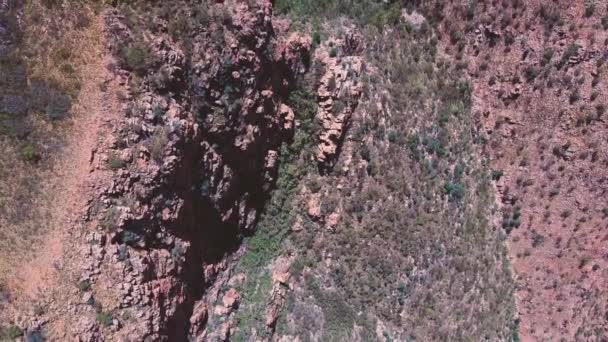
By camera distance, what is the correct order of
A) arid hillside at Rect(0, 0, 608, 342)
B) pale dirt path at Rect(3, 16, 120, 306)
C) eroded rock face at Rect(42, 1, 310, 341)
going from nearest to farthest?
pale dirt path at Rect(3, 16, 120, 306) < eroded rock face at Rect(42, 1, 310, 341) < arid hillside at Rect(0, 0, 608, 342)

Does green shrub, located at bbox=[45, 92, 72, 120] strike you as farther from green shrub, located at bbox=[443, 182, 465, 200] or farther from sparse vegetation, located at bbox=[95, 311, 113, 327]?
green shrub, located at bbox=[443, 182, 465, 200]

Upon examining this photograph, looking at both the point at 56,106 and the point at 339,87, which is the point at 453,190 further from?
the point at 56,106

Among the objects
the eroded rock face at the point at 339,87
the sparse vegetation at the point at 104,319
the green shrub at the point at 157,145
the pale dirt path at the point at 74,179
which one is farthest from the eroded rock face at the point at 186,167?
A: the eroded rock face at the point at 339,87

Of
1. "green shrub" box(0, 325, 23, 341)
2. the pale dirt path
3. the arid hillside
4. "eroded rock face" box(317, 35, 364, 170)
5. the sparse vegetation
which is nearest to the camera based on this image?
"green shrub" box(0, 325, 23, 341)

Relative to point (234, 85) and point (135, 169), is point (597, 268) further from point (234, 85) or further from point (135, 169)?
point (135, 169)

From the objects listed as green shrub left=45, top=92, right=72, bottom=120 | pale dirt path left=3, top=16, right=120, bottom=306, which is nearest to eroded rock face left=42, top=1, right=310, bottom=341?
pale dirt path left=3, top=16, right=120, bottom=306

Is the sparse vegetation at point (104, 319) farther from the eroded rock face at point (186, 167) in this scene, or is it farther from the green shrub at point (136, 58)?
the green shrub at point (136, 58)
